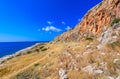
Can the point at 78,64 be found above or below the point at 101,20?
→ below

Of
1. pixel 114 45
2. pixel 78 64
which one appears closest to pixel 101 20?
pixel 114 45

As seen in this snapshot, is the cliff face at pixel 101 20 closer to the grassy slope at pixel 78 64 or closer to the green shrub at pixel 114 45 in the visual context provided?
the green shrub at pixel 114 45

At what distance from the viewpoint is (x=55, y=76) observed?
35.0m

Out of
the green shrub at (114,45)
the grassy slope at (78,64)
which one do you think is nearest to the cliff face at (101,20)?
the green shrub at (114,45)

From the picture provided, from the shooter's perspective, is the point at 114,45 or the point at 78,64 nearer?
the point at 78,64

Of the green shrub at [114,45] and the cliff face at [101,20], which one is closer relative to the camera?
the green shrub at [114,45]

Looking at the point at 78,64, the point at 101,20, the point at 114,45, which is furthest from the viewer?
the point at 101,20

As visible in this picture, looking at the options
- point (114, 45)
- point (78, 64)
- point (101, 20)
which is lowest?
point (78, 64)

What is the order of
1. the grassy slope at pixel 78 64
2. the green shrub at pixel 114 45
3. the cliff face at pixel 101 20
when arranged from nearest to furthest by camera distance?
the grassy slope at pixel 78 64
the green shrub at pixel 114 45
the cliff face at pixel 101 20

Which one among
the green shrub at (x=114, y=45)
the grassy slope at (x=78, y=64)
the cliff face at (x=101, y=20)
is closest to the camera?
the grassy slope at (x=78, y=64)

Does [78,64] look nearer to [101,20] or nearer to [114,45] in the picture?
[114,45]

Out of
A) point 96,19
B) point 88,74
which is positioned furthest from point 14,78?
point 96,19

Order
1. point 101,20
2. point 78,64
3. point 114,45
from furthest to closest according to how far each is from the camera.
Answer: point 101,20
point 114,45
point 78,64

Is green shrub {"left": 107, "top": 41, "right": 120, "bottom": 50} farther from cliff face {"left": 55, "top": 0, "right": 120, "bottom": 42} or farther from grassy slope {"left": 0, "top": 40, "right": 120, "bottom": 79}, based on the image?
cliff face {"left": 55, "top": 0, "right": 120, "bottom": 42}
